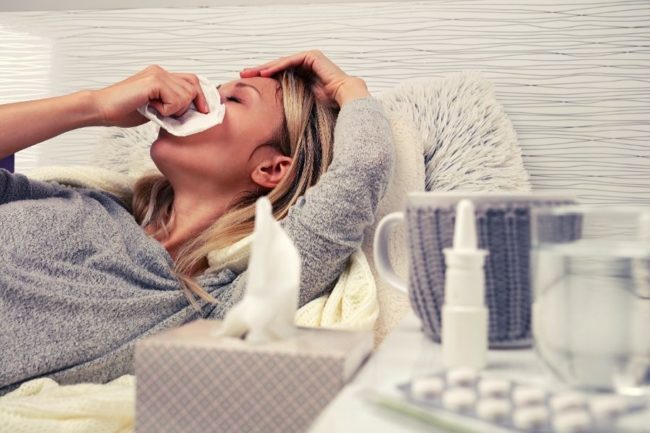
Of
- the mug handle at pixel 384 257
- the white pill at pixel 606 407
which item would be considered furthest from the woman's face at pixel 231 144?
the white pill at pixel 606 407

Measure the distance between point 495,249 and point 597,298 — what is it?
5.5 inches

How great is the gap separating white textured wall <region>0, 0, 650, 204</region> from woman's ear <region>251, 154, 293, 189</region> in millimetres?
288

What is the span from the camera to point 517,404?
44cm

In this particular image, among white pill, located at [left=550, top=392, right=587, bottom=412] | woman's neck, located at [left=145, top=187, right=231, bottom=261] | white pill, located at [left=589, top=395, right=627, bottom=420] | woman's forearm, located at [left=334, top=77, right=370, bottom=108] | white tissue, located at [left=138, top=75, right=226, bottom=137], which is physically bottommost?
woman's neck, located at [left=145, top=187, right=231, bottom=261]

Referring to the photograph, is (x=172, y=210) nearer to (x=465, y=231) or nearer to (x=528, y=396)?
(x=465, y=231)

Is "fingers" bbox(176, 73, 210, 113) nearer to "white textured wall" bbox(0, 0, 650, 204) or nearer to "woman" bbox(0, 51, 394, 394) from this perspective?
"woman" bbox(0, 51, 394, 394)

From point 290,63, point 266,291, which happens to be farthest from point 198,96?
point 266,291

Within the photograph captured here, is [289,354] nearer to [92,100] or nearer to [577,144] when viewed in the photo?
[92,100]

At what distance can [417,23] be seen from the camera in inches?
60.8

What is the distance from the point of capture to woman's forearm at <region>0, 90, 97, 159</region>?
1.26 meters

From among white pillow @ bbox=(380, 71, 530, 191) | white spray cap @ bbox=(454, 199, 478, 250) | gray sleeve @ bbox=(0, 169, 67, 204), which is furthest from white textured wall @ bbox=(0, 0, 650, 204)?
white spray cap @ bbox=(454, 199, 478, 250)

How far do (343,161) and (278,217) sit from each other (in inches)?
9.6

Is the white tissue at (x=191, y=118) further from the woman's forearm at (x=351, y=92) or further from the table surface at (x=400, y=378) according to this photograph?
the table surface at (x=400, y=378)

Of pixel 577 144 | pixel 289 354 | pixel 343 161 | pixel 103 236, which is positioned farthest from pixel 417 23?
pixel 289 354
